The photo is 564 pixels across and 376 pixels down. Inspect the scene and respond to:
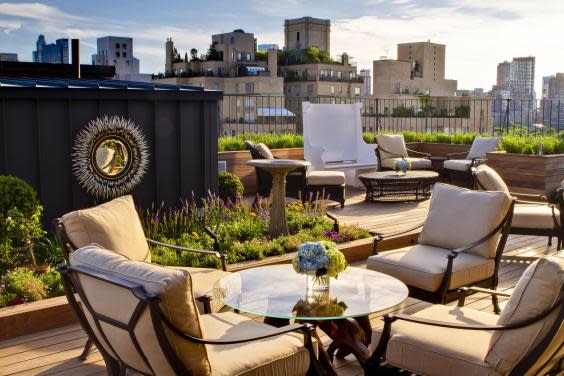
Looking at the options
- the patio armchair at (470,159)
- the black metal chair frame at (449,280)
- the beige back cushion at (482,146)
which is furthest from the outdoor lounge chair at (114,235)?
the beige back cushion at (482,146)

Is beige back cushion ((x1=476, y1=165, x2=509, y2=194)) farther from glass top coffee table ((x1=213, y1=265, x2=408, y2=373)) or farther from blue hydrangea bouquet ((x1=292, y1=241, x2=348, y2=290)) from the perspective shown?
blue hydrangea bouquet ((x1=292, y1=241, x2=348, y2=290))

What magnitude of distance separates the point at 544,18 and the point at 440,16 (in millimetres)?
4396

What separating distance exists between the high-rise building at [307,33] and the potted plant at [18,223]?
7081 centimetres

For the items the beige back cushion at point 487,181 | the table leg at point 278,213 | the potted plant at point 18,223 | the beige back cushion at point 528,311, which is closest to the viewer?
the beige back cushion at point 528,311

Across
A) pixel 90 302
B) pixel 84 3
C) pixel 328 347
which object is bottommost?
pixel 328 347

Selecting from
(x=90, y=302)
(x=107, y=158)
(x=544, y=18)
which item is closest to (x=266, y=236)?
(x=107, y=158)

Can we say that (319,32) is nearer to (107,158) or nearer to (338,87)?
(338,87)

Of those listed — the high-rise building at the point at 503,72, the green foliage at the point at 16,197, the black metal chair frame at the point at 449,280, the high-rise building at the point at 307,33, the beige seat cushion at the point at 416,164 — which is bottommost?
the black metal chair frame at the point at 449,280

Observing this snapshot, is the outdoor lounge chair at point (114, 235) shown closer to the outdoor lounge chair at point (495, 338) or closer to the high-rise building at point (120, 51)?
the outdoor lounge chair at point (495, 338)

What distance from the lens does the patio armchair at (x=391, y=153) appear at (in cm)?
1100

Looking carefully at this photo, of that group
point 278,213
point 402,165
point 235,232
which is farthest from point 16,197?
point 402,165

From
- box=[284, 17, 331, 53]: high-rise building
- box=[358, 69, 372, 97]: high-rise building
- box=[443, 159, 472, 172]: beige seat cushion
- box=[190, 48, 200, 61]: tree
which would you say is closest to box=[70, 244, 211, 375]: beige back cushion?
box=[443, 159, 472, 172]: beige seat cushion

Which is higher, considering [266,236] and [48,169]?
[48,169]

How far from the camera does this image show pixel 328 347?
4.09m
